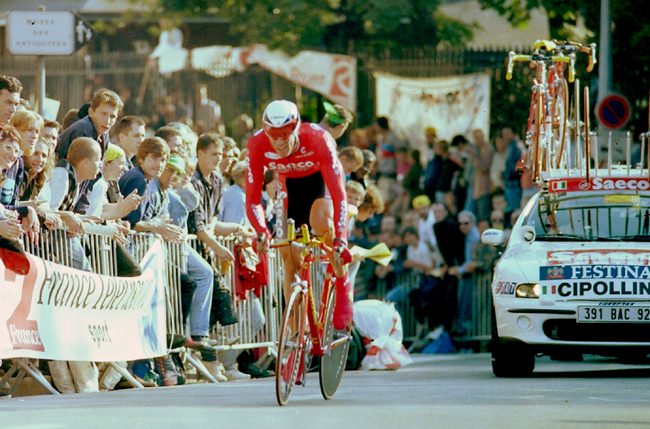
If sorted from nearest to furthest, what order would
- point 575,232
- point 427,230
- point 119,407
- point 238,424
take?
point 238,424
point 119,407
point 575,232
point 427,230

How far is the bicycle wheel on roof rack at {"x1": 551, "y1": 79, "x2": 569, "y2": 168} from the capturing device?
15.0 metres

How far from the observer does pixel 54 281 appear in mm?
10422

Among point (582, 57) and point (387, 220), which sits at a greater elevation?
point (582, 57)

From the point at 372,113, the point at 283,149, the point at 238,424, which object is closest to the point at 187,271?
the point at 283,149

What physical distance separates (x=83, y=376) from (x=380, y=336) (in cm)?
431

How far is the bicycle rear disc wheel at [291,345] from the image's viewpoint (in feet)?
29.5

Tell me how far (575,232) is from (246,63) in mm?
17106

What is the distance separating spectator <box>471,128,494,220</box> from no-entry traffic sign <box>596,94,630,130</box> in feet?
6.10

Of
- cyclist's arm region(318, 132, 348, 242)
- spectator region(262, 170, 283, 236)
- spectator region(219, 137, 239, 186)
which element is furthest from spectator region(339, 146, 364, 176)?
cyclist's arm region(318, 132, 348, 242)

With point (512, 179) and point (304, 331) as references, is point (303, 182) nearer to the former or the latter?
point (304, 331)

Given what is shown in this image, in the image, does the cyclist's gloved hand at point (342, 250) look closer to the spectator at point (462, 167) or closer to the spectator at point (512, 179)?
the spectator at point (512, 179)

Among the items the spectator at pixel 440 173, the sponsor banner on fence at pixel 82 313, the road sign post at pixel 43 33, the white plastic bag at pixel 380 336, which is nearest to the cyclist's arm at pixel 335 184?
the sponsor banner on fence at pixel 82 313

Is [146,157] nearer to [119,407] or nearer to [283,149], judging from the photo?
[283,149]

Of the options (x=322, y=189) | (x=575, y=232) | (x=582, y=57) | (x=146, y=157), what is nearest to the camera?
(x=322, y=189)
